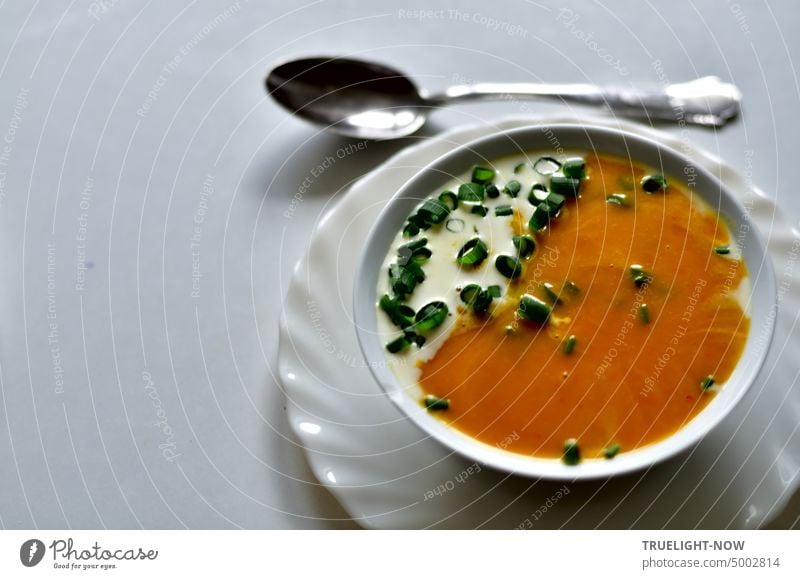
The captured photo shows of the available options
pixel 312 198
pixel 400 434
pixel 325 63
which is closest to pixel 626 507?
pixel 400 434

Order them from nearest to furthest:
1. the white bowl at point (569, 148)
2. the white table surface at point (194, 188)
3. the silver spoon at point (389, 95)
Result: the white bowl at point (569, 148)
the white table surface at point (194, 188)
the silver spoon at point (389, 95)

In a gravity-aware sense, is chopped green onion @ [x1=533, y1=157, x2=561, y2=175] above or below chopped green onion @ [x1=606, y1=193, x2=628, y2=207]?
above

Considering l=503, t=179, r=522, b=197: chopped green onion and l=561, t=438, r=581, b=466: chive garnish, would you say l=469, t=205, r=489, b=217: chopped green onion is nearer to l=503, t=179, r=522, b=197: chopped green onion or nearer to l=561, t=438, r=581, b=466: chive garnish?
l=503, t=179, r=522, b=197: chopped green onion

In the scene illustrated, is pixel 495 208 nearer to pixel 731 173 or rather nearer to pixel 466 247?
pixel 466 247

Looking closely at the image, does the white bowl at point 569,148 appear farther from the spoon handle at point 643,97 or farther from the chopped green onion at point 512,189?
the spoon handle at point 643,97

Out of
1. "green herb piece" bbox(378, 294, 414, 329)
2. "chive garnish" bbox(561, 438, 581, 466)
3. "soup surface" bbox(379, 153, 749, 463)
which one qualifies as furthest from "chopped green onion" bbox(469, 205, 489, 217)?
"chive garnish" bbox(561, 438, 581, 466)

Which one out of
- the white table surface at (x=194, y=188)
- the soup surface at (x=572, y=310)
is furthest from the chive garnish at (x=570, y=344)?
the white table surface at (x=194, y=188)

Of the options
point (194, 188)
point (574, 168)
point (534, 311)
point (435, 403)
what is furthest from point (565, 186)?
point (194, 188)
